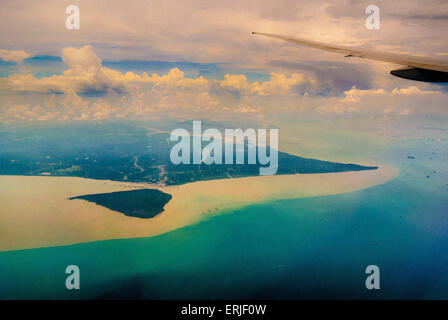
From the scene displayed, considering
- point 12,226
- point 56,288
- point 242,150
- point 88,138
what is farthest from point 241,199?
point 88,138

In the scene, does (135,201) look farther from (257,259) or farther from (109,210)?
(257,259)

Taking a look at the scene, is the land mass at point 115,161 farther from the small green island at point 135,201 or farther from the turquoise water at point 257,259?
the turquoise water at point 257,259

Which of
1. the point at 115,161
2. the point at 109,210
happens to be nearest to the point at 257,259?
the point at 109,210

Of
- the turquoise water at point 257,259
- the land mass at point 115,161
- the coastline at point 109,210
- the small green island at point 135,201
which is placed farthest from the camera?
the land mass at point 115,161

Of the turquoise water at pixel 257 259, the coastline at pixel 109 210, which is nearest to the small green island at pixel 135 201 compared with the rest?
the coastline at pixel 109 210

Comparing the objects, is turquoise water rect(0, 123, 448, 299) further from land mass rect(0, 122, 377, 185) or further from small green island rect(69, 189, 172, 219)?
land mass rect(0, 122, 377, 185)

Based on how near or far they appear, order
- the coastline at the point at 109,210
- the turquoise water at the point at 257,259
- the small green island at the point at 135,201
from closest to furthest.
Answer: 1. the turquoise water at the point at 257,259
2. the coastline at the point at 109,210
3. the small green island at the point at 135,201
